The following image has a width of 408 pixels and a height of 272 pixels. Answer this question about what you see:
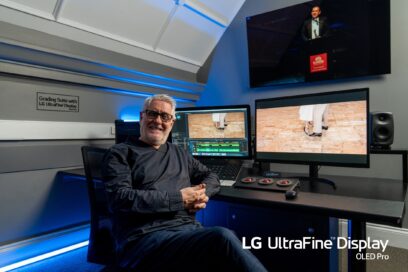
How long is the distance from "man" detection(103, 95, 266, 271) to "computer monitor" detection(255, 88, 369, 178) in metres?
0.46

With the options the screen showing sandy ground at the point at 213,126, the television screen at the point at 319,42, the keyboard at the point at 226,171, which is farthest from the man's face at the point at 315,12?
the keyboard at the point at 226,171

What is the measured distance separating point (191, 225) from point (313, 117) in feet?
2.79

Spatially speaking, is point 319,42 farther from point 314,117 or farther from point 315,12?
point 314,117

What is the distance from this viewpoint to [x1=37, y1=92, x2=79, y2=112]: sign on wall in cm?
208

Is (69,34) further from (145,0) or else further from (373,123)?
(373,123)

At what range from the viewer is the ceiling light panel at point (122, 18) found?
2.12m

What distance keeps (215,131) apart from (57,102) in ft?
3.92

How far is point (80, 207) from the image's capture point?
240 centimetres

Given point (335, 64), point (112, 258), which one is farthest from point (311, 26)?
point (112, 258)

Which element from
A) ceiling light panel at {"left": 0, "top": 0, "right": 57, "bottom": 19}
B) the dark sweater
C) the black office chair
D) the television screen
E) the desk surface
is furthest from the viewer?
the television screen

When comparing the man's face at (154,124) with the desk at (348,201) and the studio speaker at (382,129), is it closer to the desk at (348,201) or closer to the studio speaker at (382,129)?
the desk at (348,201)

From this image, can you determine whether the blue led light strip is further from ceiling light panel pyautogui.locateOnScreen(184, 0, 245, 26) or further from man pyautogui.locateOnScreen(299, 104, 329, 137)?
ceiling light panel pyautogui.locateOnScreen(184, 0, 245, 26)

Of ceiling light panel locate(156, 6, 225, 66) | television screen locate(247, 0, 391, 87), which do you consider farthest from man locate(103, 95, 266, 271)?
television screen locate(247, 0, 391, 87)

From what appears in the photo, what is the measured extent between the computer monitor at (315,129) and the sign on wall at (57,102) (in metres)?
1.43
